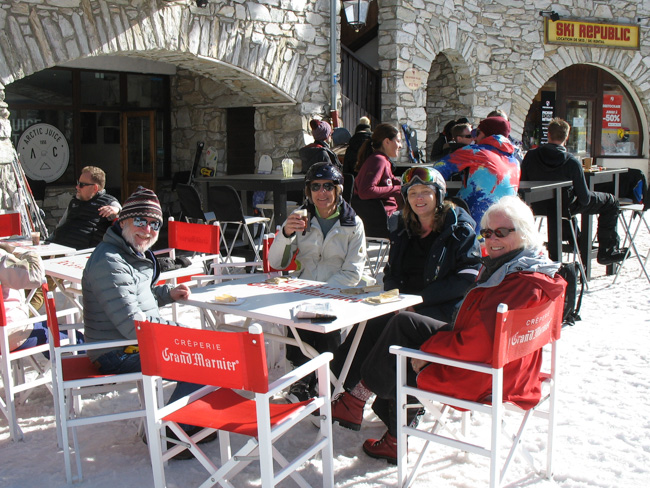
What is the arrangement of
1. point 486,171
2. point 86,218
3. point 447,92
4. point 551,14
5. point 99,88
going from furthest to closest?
point 551,14 < point 447,92 < point 99,88 < point 86,218 < point 486,171

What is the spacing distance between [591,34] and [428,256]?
11.3 meters

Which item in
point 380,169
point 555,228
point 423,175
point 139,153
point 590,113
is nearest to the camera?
point 423,175

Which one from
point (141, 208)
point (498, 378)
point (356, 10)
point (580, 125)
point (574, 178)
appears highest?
point (356, 10)

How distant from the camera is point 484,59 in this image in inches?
457

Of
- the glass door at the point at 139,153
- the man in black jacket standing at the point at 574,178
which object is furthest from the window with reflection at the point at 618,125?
the glass door at the point at 139,153

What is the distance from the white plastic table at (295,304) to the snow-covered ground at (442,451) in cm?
38

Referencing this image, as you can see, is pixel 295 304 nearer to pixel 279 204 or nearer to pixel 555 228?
pixel 279 204

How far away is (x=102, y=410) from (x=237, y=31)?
17.9ft

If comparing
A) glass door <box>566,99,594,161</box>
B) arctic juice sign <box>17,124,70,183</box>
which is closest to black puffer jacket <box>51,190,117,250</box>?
arctic juice sign <box>17,124,70,183</box>

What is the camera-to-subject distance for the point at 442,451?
9.18 ft

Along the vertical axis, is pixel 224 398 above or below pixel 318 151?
below

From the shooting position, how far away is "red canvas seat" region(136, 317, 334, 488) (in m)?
1.92

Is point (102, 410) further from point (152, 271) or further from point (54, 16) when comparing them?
point (54, 16)

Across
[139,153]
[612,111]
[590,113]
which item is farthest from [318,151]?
[612,111]
